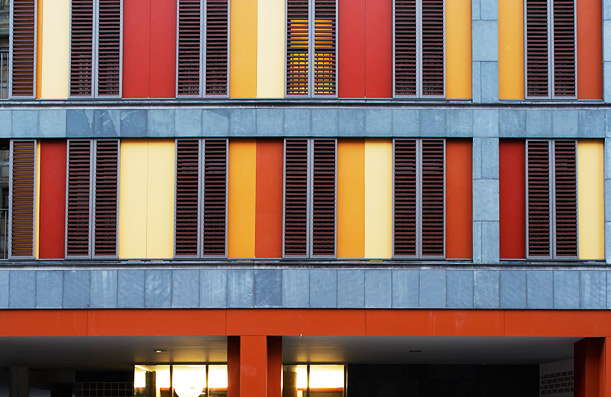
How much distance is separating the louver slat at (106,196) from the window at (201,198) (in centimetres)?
151

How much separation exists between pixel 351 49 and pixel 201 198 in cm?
519

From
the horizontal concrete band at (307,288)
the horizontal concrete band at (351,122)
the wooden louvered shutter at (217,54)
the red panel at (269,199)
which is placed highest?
the wooden louvered shutter at (217,54)

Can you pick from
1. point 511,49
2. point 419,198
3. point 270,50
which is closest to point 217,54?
point 270,50

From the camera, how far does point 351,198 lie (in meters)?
26.6

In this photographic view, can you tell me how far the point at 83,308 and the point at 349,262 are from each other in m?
6.42

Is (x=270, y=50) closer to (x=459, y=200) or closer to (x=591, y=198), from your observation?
(x=459, y=200)

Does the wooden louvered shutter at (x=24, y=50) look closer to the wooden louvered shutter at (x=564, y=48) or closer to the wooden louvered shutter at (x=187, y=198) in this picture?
the wooden louvered shutter at (x=187, y=198)

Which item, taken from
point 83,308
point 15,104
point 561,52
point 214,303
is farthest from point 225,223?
point 561,52

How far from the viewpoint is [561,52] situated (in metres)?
26.9

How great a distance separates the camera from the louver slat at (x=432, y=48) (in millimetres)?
26844

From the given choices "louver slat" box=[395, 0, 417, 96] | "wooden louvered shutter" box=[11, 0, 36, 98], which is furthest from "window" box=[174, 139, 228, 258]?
"louver slat" box=[395, 0, 417, 96]

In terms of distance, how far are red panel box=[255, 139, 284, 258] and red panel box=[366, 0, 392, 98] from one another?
2.72 m

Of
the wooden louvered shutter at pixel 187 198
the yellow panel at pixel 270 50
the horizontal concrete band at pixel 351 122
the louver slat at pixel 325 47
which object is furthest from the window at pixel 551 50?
the wooden louvered shutter at pixel 187 198

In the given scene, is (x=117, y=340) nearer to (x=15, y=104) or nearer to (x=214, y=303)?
(x=214, y=303)
